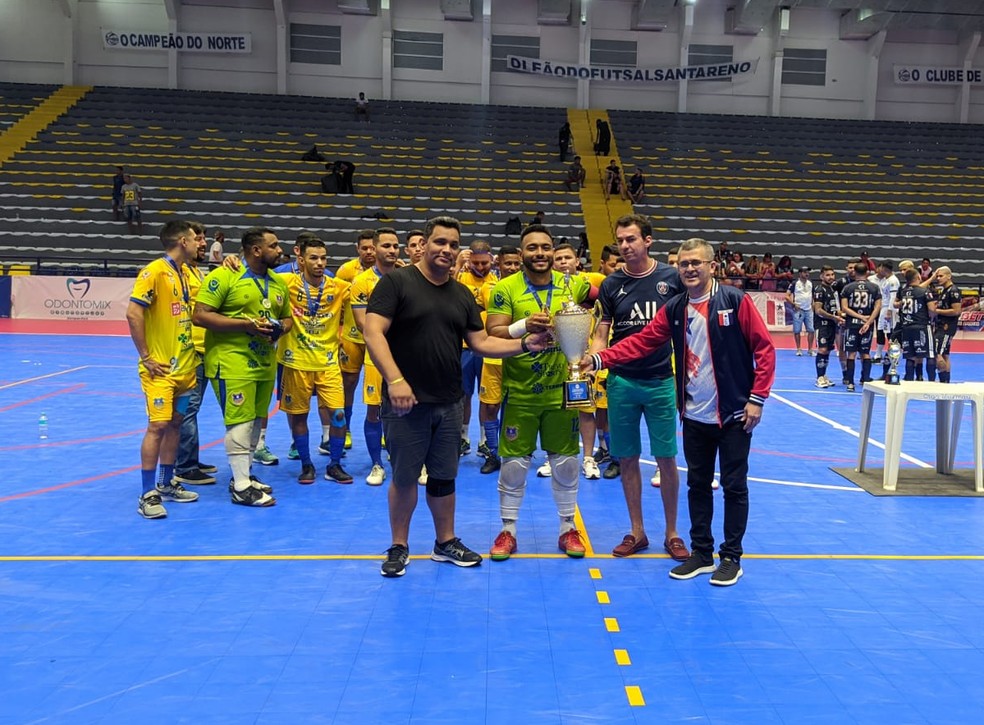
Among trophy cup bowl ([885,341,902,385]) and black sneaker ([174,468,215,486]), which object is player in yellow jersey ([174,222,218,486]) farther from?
trophy cup bowl ([885,341,902,385])

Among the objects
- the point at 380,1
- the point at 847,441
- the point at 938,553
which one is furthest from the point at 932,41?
the point at 938,553

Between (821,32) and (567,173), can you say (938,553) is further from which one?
(821,32)

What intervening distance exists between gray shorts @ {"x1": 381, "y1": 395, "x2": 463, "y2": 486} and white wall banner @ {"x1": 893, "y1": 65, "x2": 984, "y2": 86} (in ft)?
99.7

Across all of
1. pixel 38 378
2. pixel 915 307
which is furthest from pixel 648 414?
pixel 38 378

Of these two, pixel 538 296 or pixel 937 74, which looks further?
pixel 937 74

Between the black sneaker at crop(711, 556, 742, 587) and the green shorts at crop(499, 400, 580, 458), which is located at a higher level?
the green shorts at crop(499, 400, 580, 458)

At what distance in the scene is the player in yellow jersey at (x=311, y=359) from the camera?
7.14 metres

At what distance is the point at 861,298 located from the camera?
12.8m

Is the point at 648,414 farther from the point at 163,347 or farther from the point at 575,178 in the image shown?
the point at 575,178

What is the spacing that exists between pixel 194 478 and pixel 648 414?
12.8 feet

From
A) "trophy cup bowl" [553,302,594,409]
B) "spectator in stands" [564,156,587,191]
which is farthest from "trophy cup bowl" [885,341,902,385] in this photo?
"spectator in stands" [564,156,587,191]

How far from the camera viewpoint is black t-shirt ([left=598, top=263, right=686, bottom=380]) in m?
5.36

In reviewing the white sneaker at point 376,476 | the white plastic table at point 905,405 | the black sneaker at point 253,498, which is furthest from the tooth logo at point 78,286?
the white plastic table at point 905,405

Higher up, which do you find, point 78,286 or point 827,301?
point 827,301
